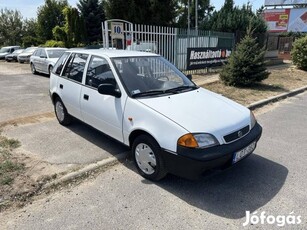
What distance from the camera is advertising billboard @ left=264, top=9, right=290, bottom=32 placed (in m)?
39.9

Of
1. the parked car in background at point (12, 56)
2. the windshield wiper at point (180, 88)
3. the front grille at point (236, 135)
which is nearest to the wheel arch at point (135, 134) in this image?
the windshield wiper at point (180, 88)

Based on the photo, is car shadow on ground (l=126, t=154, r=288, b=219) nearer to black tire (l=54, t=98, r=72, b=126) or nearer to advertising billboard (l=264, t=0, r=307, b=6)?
black tire (l=54, t=98, r=72, b=126)

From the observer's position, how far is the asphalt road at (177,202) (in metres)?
2.81

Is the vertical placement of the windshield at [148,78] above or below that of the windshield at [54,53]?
above

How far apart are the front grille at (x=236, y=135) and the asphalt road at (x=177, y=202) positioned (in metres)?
0.53

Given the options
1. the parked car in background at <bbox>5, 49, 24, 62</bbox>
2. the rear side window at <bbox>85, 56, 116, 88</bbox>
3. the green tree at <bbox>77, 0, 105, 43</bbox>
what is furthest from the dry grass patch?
the green tree at <bbox>77, 0, 105, 43</bbox>

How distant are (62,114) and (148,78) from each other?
2345mm

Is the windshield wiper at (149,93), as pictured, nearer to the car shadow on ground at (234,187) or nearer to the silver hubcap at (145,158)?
the silver hubcap at (145,158)

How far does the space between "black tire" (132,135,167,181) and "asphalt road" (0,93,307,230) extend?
0.13 m

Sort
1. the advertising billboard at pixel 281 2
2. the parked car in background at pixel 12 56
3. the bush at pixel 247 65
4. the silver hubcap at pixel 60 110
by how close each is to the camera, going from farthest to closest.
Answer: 1. the advertising billboard at pixel 281 2
2. the parked car in background at pixel 12 56
3. the bush at pixel 247 65
4. the silver hubcap at pixel 60 110

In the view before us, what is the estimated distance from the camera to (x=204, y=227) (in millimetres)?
2740

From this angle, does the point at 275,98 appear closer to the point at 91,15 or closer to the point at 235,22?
the point at 235,22

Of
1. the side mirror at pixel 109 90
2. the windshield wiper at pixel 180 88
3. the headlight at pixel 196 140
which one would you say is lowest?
the headlight at pixel 196 140

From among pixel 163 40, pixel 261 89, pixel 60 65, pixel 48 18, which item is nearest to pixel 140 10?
pixel 163 40
